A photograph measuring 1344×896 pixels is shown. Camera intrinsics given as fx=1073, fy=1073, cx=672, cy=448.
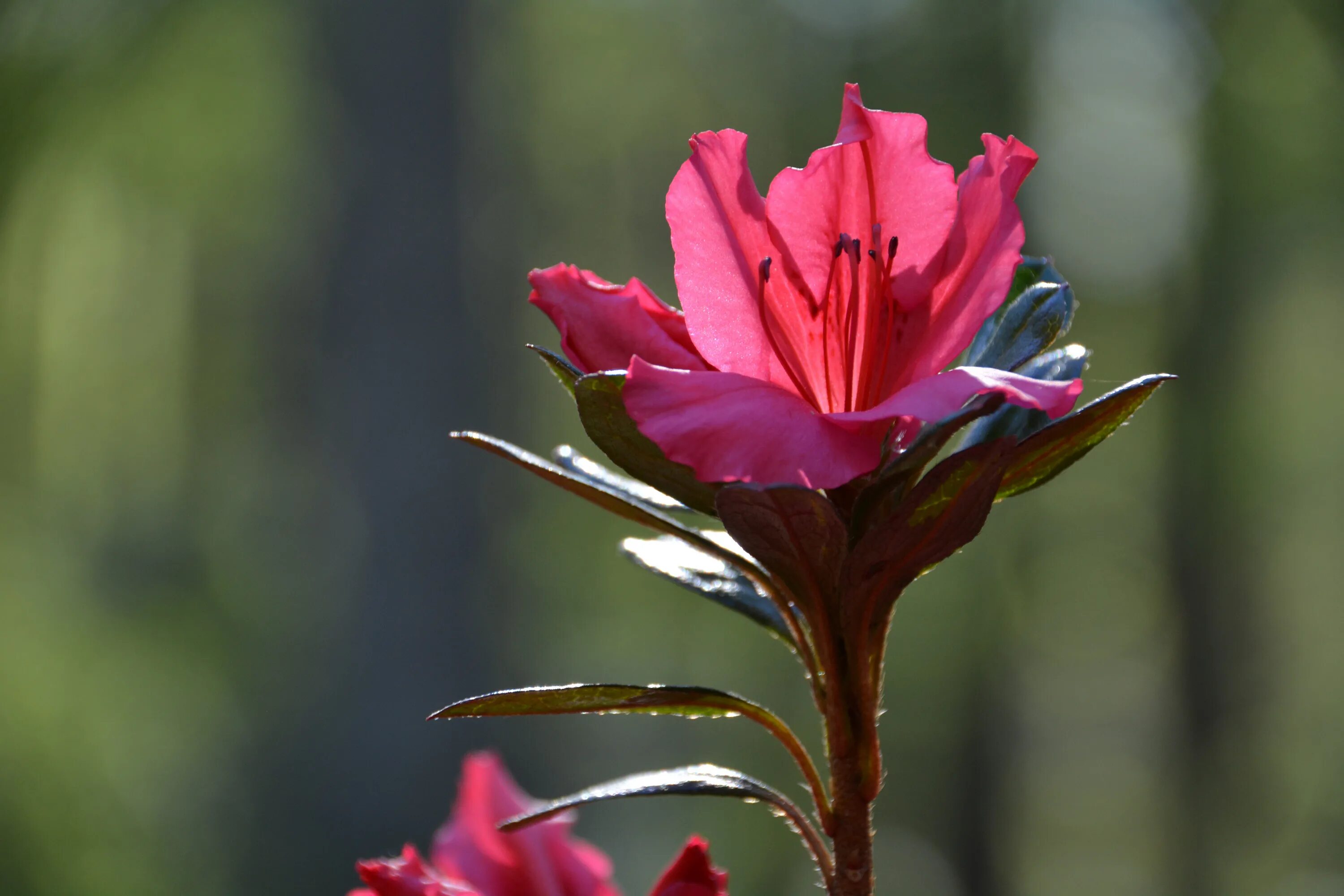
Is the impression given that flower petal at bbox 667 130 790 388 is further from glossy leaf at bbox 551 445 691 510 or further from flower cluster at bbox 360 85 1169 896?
glossy leaf at bbox 551 445 691 510

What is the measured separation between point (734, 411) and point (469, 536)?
5.23 meters

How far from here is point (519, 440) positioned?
7.43 meters

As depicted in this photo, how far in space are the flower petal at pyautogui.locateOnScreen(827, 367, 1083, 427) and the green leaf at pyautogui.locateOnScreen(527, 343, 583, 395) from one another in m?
0.16

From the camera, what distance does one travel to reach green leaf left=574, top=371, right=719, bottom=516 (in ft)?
1.78

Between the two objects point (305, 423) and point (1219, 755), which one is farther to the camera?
point (305, 423)

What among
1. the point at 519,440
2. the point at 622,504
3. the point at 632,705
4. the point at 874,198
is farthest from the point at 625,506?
the point at 519,440

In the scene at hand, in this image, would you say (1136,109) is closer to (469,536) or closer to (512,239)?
(512,239)

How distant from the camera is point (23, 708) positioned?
6.34m

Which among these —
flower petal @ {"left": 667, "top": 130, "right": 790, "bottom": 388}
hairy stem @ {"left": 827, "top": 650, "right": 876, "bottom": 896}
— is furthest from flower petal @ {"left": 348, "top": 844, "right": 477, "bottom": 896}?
flower petal @ {"left": 667, "top": 130, "right": 790, "bottom": 388}

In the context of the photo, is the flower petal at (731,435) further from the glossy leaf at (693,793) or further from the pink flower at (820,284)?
the glossy leaf at (693,793)

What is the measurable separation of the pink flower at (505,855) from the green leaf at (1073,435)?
14.9 inches

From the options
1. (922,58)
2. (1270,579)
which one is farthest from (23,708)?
(1270,579)

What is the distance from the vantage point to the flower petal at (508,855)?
0.74 meters

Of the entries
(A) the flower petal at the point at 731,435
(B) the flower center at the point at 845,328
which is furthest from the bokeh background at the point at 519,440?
(A) the flower petal at the point at 731,435
